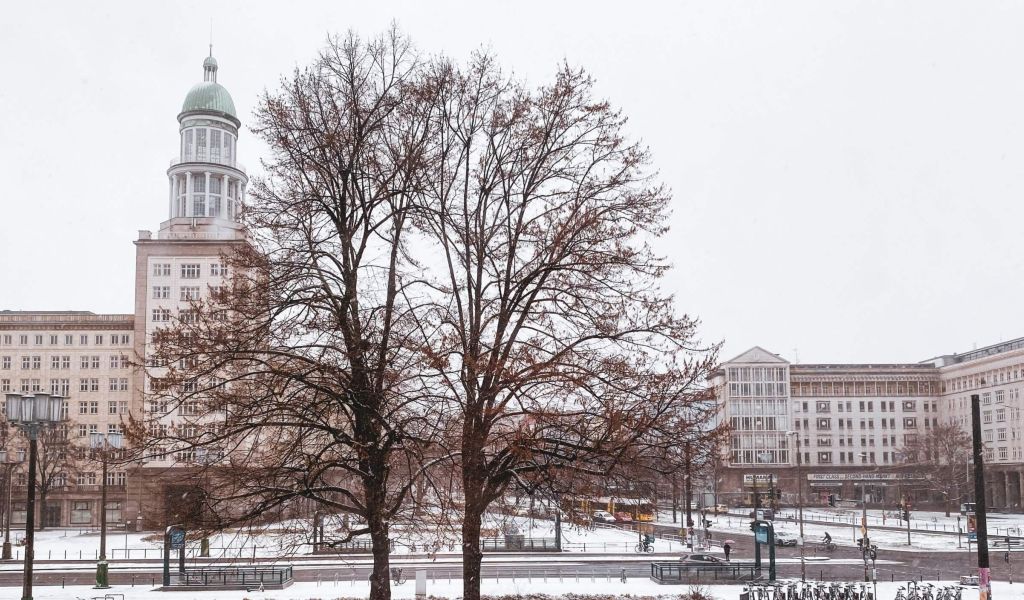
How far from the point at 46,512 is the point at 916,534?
257ft

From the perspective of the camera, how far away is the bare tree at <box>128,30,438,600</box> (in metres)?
19.2

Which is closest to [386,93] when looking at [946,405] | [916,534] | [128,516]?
[916,534]

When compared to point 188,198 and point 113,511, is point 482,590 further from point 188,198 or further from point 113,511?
point 113,511

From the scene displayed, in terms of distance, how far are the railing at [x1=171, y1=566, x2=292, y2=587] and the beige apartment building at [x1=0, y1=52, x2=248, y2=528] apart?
47.1 metres

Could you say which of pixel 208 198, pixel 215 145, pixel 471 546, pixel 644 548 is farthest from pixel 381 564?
pixel 215 145

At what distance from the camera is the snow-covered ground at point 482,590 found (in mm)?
34062

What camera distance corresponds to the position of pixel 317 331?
69.8ft

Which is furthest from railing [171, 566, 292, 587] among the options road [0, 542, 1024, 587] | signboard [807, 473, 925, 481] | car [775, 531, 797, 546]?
signboard [807, 473, 925, 481]

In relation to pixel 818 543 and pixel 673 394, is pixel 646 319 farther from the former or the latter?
pixel 818 543

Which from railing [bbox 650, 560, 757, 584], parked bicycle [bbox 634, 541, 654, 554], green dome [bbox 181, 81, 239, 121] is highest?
green dome [bbox 181, 81, 239, 121]

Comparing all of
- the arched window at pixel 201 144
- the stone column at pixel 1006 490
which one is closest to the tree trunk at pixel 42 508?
the arched window at pixel 201 144

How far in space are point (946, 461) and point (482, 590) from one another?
306 feet

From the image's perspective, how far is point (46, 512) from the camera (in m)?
89.4

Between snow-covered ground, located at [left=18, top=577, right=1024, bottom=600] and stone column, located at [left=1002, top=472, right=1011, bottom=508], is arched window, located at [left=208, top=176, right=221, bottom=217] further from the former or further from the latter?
stone column, located at [left=1002, top=472, right=1011, bottom=508]
